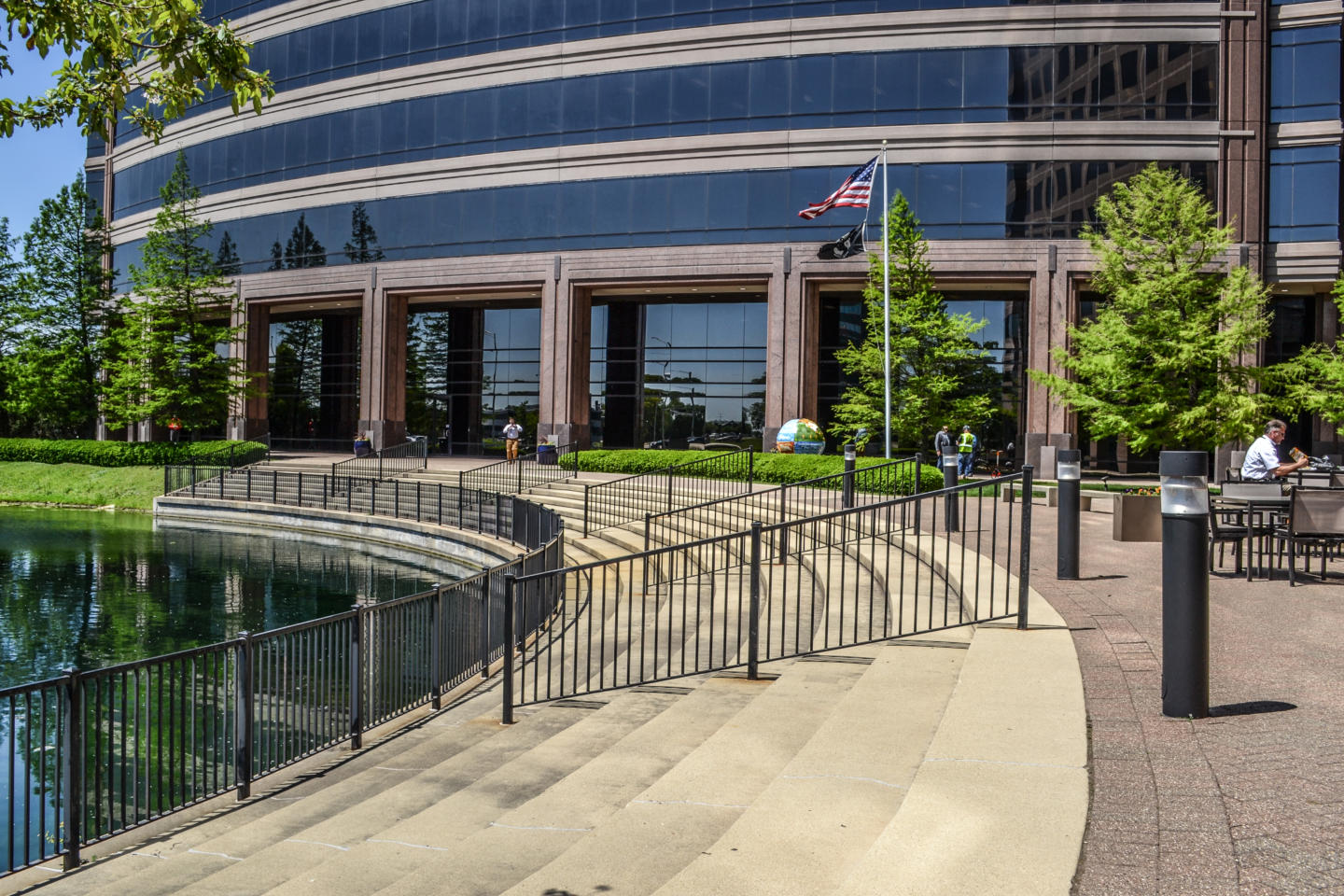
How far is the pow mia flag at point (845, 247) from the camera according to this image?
104 ft

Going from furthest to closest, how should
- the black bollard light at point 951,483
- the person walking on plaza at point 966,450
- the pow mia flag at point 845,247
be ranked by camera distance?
the pow mia flag at point 845,247 < the person walking on plaza at point 966,450 < the black bollard light at point 951,483

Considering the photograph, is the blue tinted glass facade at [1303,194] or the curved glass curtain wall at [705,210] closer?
the blue tinted glass facade at [1303,194]

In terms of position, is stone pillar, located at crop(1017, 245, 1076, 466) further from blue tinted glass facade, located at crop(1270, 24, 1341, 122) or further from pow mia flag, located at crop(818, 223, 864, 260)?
blue tinted glass facade, located at crop(1270, 24, 1341, 122)

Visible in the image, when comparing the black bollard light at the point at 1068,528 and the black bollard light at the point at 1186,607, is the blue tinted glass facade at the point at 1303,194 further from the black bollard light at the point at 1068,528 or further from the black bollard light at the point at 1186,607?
the black bollard light at the point at 1186,607

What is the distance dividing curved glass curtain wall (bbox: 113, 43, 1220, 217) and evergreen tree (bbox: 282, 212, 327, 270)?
4699 mm

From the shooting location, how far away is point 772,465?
27.4 m

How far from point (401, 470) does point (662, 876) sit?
1345 inches

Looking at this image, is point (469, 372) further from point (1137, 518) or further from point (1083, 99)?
point (1137, 518)

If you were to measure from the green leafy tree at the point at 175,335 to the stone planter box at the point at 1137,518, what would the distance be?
125ft

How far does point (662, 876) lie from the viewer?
4199mm

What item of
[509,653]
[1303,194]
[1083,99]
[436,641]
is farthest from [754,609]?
[1303,194]

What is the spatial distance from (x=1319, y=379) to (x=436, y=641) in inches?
1277

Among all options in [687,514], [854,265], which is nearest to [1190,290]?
[854,265]

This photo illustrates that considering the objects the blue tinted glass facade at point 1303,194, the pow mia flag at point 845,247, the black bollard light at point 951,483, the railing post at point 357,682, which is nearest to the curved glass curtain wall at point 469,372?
the pow mia flag at point 845,247
